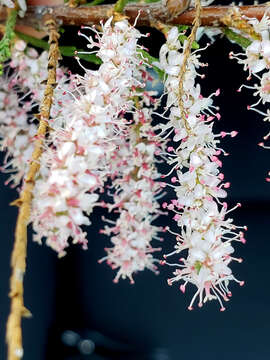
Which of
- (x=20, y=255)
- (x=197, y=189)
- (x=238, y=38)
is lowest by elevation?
(x=20, y=255)

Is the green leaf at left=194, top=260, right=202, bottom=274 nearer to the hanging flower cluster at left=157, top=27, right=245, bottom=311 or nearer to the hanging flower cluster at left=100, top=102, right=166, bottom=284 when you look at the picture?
the hanging flower cluster at left=157, top=27, right=245, bottom=311

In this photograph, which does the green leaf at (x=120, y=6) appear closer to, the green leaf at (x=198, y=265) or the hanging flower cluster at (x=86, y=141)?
the hanging flower cluster at (x=86, y=141)

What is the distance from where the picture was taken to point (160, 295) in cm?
99

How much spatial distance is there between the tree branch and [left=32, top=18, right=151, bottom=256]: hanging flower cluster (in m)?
0.07

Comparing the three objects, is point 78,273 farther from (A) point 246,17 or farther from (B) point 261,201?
(A) point 246,17

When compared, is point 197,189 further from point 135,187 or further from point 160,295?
point 160,295

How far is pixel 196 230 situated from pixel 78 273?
0.66 m

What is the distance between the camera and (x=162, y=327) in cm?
100

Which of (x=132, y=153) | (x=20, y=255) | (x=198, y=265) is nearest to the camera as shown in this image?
(x=20, y=255)

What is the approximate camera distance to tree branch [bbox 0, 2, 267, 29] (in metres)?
0.49

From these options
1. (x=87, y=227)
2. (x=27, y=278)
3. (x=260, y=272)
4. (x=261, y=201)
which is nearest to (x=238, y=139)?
(x=261, y=201)

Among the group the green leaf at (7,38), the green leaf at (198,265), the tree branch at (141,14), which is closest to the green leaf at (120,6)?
the tree branch at (141,14)

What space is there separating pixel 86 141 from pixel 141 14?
223 mm

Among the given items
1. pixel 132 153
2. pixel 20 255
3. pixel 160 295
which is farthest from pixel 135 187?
pixel 160 295
